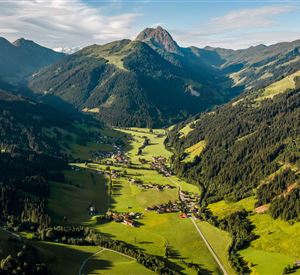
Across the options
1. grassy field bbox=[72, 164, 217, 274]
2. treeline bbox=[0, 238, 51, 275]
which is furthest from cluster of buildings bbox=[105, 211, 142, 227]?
treeline bbox=[0, 238, 51, 275]

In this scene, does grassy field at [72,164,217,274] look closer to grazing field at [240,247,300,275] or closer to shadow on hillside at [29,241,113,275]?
grazing field at [240,247,300,275]

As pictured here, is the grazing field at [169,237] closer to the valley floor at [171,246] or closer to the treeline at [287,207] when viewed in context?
the valley floor at [171,246]

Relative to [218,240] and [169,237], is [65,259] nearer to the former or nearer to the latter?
[169,237]

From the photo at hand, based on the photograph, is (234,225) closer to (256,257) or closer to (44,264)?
(256,257)

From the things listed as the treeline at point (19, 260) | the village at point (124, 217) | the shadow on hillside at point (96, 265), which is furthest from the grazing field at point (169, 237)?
the treeline at point (19, 260)

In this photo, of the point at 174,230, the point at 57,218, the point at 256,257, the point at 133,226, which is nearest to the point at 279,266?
the point at 256,257

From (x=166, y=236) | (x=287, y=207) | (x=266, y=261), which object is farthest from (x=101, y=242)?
(x=287, y=207)
